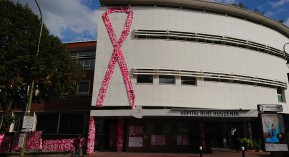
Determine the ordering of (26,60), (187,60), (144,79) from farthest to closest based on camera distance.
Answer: (187,60) → (144,79) → (26,60)

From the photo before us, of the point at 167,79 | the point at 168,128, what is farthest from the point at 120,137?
the point at 167,79

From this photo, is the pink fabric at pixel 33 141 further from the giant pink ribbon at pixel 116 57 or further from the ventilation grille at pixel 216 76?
the ventilation grille at pixel 216 76

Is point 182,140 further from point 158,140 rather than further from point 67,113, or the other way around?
point 67,113

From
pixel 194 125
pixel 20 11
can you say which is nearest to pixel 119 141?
pixel 194 125

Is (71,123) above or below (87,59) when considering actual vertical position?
below

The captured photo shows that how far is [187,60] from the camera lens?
23.7m

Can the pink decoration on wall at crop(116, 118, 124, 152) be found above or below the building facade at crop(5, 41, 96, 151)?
below

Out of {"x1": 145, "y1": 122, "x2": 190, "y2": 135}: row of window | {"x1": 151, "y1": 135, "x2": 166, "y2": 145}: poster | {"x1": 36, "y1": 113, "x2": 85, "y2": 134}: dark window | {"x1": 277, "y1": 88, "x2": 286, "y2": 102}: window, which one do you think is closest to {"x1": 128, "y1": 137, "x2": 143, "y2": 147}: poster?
{"x1": 145, "y1": 122, "x2": 190, "y2": 135}: row of window

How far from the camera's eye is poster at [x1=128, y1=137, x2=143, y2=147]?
71.7 ft

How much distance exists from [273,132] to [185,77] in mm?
10573

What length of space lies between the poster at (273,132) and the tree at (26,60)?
15174 millimetres

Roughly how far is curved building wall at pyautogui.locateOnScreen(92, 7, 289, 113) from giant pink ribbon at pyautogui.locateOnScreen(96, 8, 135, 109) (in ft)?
1.26

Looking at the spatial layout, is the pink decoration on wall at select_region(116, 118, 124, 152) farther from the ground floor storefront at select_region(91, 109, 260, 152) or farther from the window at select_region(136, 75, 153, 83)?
the window at select_region(136, 75, 153, 83)

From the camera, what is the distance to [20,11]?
1942 centimetres
